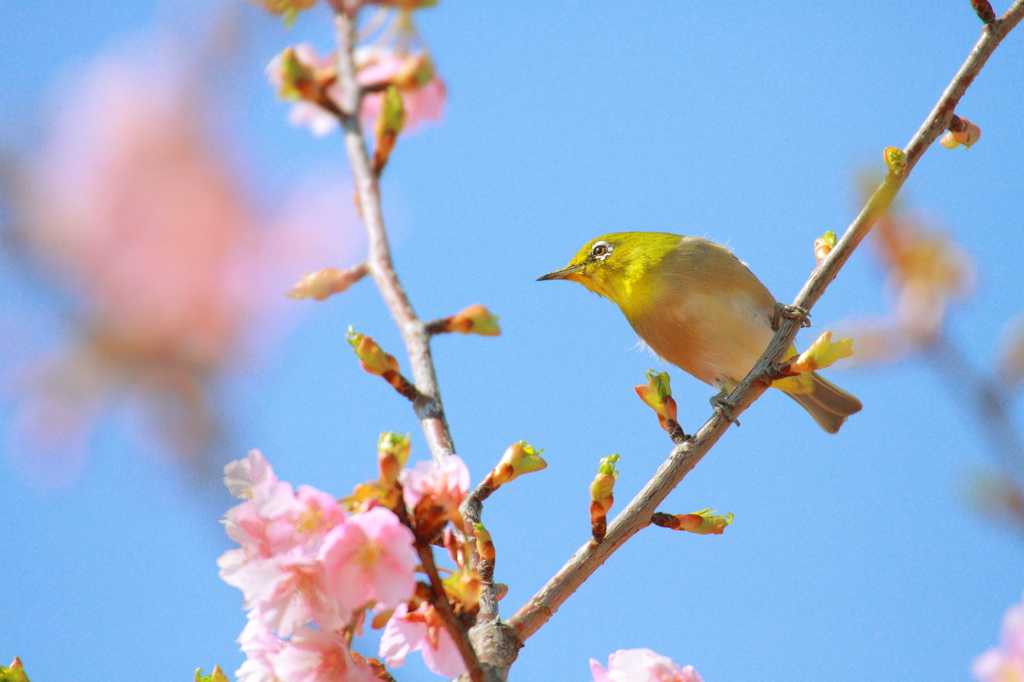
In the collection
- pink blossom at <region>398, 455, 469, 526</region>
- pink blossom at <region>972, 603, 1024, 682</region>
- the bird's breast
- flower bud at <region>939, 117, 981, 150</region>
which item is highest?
the bird's breast

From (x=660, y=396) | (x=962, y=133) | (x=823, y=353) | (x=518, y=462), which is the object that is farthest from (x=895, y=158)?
(x=518, y=462)

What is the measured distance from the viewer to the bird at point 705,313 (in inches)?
203

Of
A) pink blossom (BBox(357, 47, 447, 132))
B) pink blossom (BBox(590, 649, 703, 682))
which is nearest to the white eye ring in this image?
pink blossom (BBox(357, 47, 447, 132))

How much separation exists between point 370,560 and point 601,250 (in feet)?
15.8

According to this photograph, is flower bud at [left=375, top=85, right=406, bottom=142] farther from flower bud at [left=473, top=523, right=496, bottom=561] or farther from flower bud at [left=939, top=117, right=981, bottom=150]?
flower bud at [left=939, top=117, right=981, bottom=150]

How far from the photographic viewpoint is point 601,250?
5.92 m

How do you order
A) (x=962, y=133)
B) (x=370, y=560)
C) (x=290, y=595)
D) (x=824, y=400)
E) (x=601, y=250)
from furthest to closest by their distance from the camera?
(x=601, y=250) → (x=824, y=400) → (x=962, y=133) → (x=290, y=595) → (x=370, y=560)

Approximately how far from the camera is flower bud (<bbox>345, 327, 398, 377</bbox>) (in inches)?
65.7

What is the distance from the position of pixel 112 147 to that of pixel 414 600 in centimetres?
128

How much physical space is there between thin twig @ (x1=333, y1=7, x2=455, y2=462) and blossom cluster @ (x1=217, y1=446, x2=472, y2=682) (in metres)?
0.18

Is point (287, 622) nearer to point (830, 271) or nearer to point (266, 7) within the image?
point (266, 7)

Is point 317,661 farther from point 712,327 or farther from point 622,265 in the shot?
point 622,265

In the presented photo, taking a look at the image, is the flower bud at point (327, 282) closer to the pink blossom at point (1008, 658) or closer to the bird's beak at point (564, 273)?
the pink blossom at point (1008, 658)

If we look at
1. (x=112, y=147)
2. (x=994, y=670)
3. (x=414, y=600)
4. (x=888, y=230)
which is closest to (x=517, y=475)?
(x=414, y=600)
